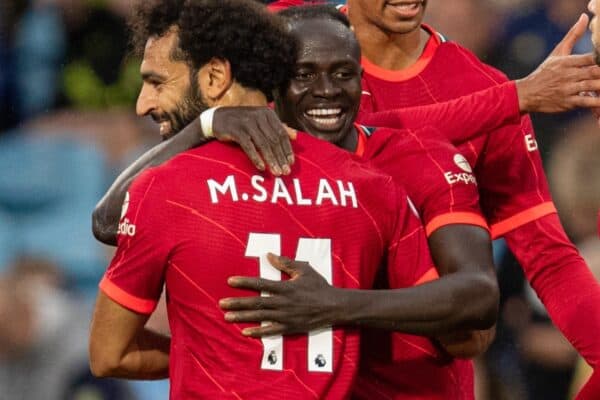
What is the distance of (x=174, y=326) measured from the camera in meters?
2.63

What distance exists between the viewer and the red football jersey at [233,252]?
2539 mm

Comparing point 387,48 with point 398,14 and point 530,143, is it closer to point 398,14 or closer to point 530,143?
point 398,14

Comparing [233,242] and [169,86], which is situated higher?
[169,86]

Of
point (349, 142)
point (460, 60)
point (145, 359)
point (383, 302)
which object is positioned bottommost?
point (145, 359)

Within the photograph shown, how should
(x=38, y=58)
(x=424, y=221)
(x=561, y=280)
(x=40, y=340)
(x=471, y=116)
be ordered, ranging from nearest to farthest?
(x=424, y=221) → (x=471, y=116) → (x=561, y=280) → (x=40, y=340) → (x=38, y=58)

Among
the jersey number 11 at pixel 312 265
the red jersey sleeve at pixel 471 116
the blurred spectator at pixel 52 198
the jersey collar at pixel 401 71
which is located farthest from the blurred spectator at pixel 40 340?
the jersey number 11 at pixel 312 265

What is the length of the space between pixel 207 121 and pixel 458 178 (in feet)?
2.33

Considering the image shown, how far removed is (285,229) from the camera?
256cm

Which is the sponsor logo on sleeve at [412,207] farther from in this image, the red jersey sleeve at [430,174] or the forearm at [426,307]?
the forearm at [426,307]

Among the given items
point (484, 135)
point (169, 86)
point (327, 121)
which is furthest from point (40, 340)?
point (169, 86)

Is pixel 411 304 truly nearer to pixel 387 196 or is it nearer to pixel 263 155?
pixel 387 196

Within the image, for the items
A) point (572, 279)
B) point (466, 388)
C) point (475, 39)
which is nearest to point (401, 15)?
point (572, 279)

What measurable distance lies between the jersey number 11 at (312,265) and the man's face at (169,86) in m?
0.45

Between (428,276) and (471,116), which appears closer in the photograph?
(428,276)
